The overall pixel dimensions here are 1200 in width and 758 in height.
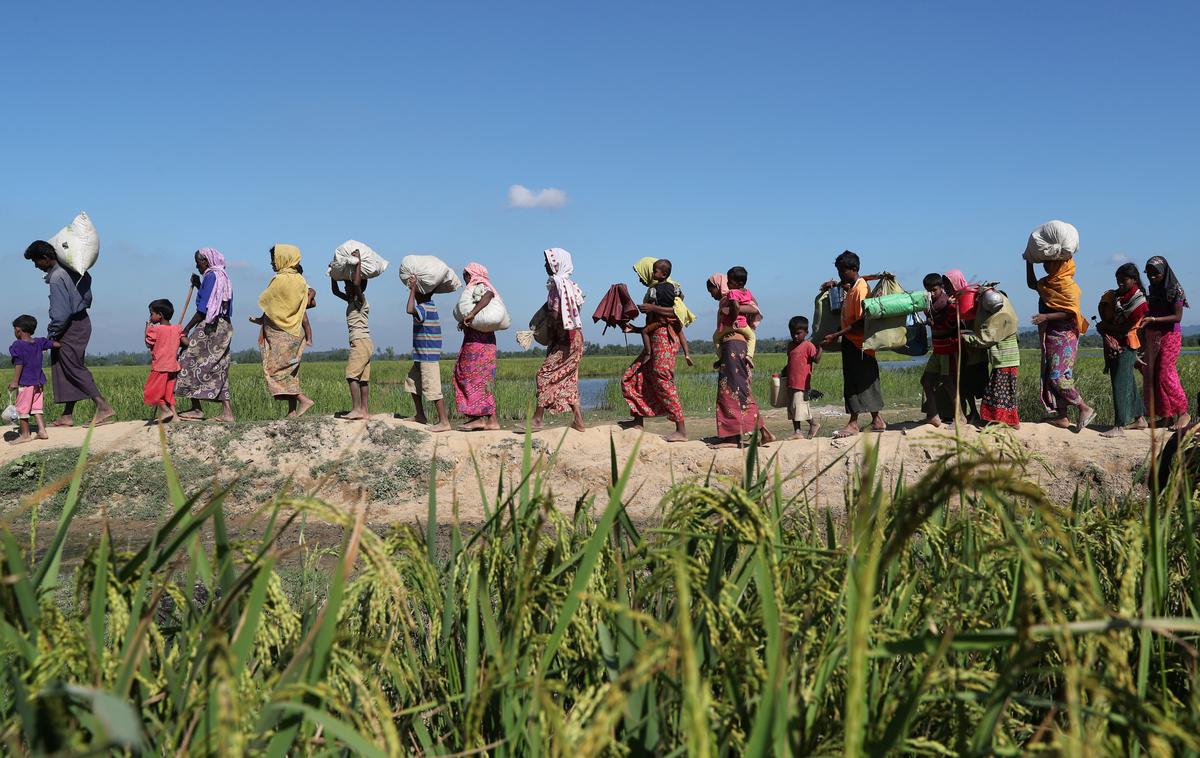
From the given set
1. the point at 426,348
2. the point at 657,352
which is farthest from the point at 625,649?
the point at 426,348

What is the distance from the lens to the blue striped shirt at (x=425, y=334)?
27.1ft

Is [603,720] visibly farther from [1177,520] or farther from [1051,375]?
[1051,375]

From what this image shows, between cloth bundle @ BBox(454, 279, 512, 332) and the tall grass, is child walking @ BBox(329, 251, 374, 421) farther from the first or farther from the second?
the tall grass

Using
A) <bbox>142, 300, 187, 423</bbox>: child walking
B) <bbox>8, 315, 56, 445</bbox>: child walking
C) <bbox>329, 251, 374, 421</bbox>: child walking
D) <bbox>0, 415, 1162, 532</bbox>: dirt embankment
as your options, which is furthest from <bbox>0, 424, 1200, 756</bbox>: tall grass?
<bbox>8, 315, 56, 445</bbox>: child walking

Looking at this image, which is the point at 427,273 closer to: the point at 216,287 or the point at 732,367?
the point at 216,287

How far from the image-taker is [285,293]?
331 inches

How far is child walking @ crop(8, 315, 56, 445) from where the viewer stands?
7.89m

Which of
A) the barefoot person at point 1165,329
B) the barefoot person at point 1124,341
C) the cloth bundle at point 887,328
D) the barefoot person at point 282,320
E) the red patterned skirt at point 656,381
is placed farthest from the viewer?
the barefoot person at point 282,320

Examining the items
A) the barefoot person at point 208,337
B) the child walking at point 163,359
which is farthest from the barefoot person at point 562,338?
the child walking at point 163,359

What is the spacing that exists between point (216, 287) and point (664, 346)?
4471mm

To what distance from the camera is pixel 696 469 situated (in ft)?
23.3

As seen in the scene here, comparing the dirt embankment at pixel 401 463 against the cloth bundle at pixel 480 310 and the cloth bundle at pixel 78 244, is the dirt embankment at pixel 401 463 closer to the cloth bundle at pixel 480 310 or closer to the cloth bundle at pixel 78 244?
the cloth bundle at pixel 480 310

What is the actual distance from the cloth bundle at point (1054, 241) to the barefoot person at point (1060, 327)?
4.7 inches

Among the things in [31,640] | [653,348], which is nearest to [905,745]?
[31,640]
